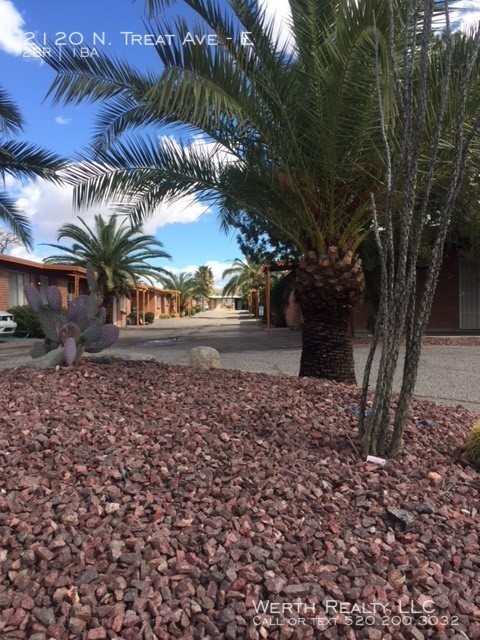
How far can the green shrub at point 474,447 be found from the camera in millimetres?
3290

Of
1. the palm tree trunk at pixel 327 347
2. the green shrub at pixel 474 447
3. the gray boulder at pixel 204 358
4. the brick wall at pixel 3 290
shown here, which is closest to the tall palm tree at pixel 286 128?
the palm tree trunk at pixel 327 347

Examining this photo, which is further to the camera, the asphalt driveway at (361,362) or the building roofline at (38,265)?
the building roofline at (38,265)

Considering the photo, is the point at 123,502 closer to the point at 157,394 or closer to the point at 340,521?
the point at 340,521

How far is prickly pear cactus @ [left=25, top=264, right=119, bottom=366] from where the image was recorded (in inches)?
218

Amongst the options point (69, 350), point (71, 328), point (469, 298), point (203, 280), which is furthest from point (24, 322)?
point (203, 280)

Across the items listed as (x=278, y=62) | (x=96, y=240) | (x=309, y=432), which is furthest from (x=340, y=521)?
(x=96, y=240)

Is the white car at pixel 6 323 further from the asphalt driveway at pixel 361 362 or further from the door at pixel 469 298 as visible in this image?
the door at pixel 469 298

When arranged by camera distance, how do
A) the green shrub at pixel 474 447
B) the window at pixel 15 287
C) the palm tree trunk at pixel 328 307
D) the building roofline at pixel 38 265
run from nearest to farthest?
the green shrub at pixel 474 447 → the palm tree trunk at pixel 328 307 → the building roofline at pixel 38 265 → the window at pixel 15 287

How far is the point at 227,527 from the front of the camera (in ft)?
7.82

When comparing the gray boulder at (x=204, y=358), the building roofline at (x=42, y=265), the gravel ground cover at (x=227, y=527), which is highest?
the building roofline at (x=42, y=265)

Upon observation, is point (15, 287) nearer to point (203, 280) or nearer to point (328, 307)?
point (328, 307)

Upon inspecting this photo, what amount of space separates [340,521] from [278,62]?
4.62 m

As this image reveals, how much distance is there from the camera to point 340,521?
2.49 meters

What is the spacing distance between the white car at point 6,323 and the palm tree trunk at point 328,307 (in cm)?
1307
